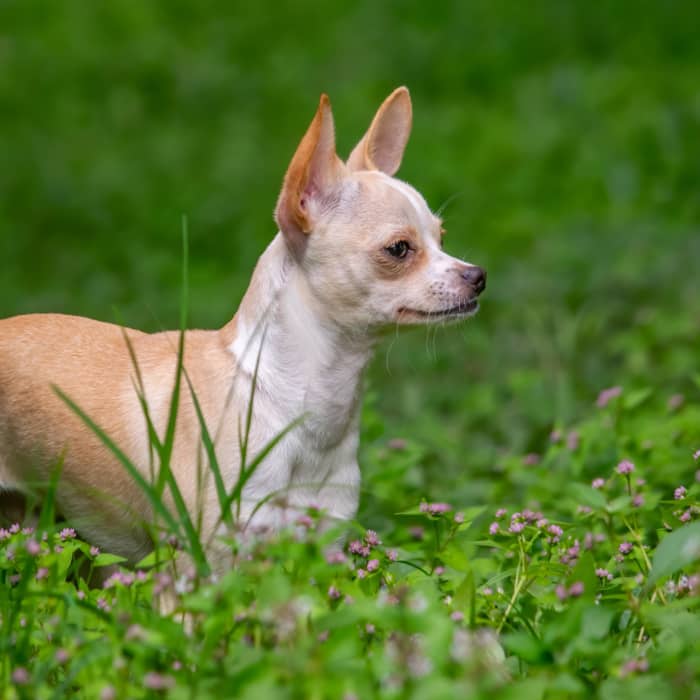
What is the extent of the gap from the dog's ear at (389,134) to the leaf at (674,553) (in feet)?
5.83

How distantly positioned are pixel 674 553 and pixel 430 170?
778cm

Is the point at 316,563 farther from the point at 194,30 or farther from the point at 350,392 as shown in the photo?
the point at 194,30

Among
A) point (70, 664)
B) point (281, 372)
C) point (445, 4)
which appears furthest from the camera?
point (445, 4)

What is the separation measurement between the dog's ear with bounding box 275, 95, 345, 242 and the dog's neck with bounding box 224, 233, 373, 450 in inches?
3.0

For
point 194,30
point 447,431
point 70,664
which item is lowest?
point 447,431

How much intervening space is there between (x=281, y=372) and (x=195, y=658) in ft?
4.22

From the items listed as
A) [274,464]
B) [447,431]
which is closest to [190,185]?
[447,431]

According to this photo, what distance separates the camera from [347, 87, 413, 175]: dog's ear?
416cm

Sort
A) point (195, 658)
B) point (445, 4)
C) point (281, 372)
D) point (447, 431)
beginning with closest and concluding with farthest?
point (195, 658) → point (281, 372) → point (447, 431) → point (445, 4)

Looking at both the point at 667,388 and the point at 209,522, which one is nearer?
the point at 209,522

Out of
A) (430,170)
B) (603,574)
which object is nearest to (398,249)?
(603,574)

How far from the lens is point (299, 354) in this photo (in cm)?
369

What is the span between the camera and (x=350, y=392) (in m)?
3.74

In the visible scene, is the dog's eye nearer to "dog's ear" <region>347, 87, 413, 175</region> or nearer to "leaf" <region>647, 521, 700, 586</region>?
"dog's ear" <region>347, 87, 413, 175</region>
